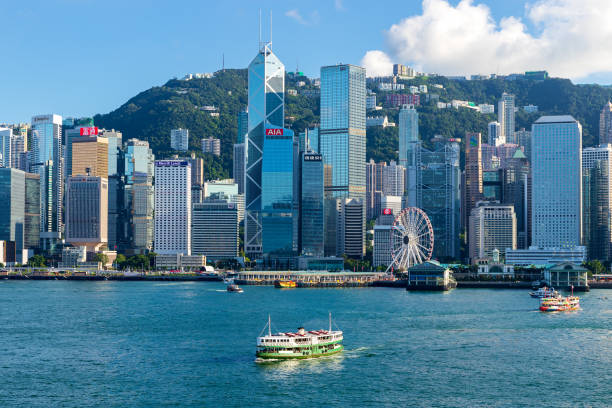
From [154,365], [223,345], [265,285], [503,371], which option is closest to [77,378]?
[154,365]

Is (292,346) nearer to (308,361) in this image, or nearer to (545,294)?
(308,361)

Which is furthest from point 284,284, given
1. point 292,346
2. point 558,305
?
point 292,346

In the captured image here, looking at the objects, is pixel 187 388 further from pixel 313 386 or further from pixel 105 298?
pixel 105 298

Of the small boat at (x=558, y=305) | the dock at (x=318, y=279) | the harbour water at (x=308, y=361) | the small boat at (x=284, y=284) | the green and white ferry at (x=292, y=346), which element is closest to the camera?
the harbour water at (x=308, y=361)

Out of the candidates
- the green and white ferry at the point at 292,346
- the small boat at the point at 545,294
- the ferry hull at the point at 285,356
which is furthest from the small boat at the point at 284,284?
the ferry hull at the point at 285,356

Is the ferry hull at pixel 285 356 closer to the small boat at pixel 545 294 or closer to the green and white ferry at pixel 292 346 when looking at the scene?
the green and white ferry at pixel 292 346

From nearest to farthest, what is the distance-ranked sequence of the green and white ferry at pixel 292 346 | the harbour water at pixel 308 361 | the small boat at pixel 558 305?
the harbour water at pixel 308 361, the green and white ferry at pixel 292 346, the small boat at pixel 558 305

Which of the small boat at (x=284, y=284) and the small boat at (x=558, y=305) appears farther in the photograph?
the small boat at (x=284, y=284)

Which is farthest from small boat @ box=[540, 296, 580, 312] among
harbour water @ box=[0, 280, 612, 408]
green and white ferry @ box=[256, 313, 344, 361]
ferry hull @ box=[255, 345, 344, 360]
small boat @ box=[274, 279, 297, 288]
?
small boat @ box=[274, 279, 297, 288]
